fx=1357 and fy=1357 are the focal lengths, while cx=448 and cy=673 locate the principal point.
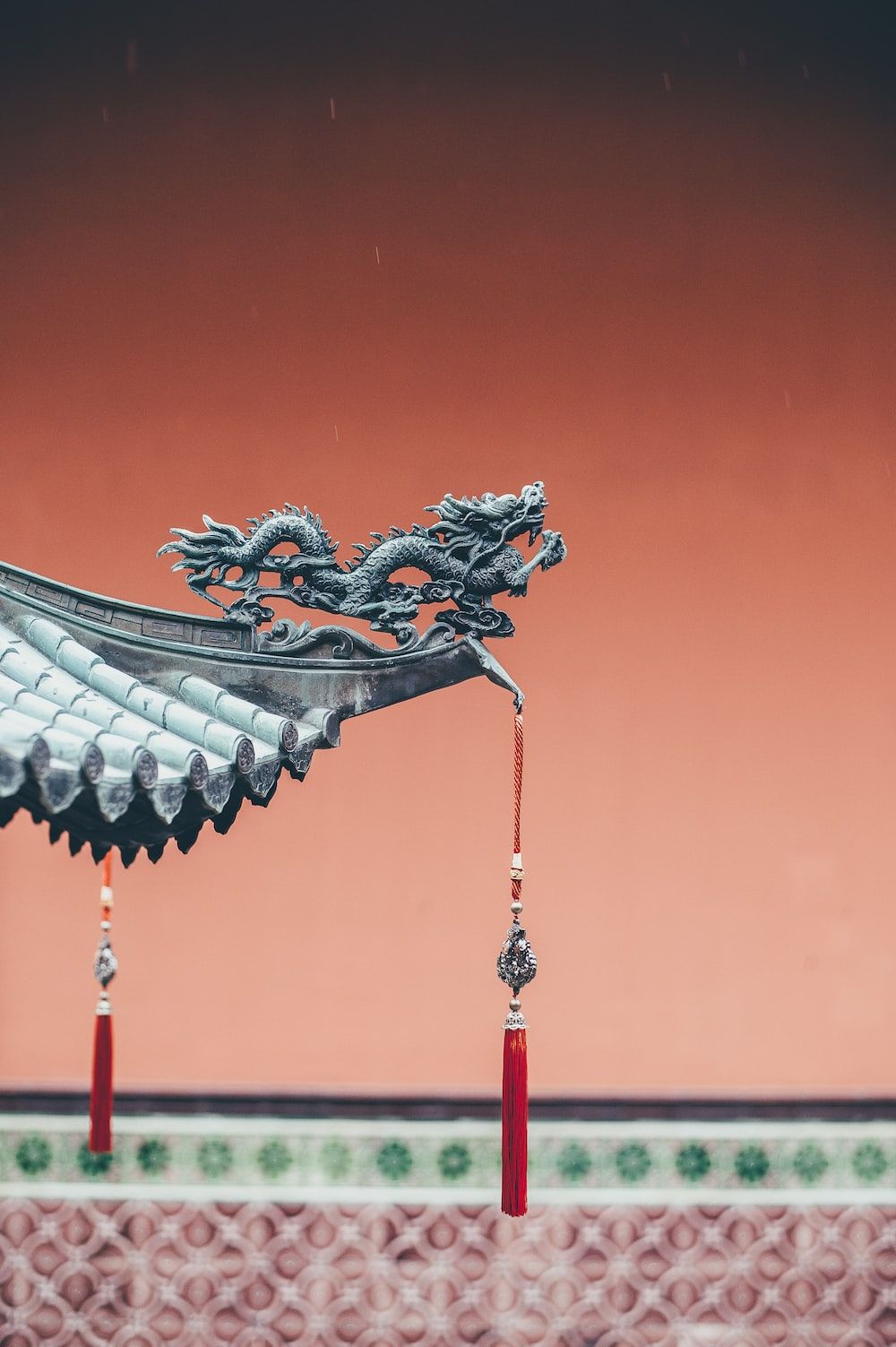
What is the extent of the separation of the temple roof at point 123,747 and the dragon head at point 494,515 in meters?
0.40

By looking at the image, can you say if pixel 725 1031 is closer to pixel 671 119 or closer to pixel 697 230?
pixel 697 230

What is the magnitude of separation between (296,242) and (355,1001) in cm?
229

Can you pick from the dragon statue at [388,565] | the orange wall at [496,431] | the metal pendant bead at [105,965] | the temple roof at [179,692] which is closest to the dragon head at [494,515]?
the dragon statue at [388,565]

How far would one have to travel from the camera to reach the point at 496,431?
13.5ft

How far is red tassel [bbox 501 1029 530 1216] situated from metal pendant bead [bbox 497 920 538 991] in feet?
0.36

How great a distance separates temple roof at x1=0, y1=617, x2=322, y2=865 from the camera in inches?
69.8

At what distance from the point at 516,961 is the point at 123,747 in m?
0.81

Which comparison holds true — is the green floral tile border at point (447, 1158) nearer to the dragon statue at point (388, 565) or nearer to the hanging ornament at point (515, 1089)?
the hanging ornament at point (515, 1089)

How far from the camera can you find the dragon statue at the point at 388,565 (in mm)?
2279

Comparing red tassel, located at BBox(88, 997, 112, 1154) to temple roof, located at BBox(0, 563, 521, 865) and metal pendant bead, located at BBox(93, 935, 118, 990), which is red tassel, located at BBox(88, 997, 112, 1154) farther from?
temple roof, located at BBox(0, 563, 521, 865)

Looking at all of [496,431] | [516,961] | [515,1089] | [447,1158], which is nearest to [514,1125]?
[515,1089]

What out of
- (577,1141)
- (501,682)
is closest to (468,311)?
(501,682)

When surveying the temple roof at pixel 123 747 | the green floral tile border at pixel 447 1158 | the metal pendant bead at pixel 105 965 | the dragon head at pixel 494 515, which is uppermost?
the dragon head at pixel 494 515

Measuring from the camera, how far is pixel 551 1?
4.13m
